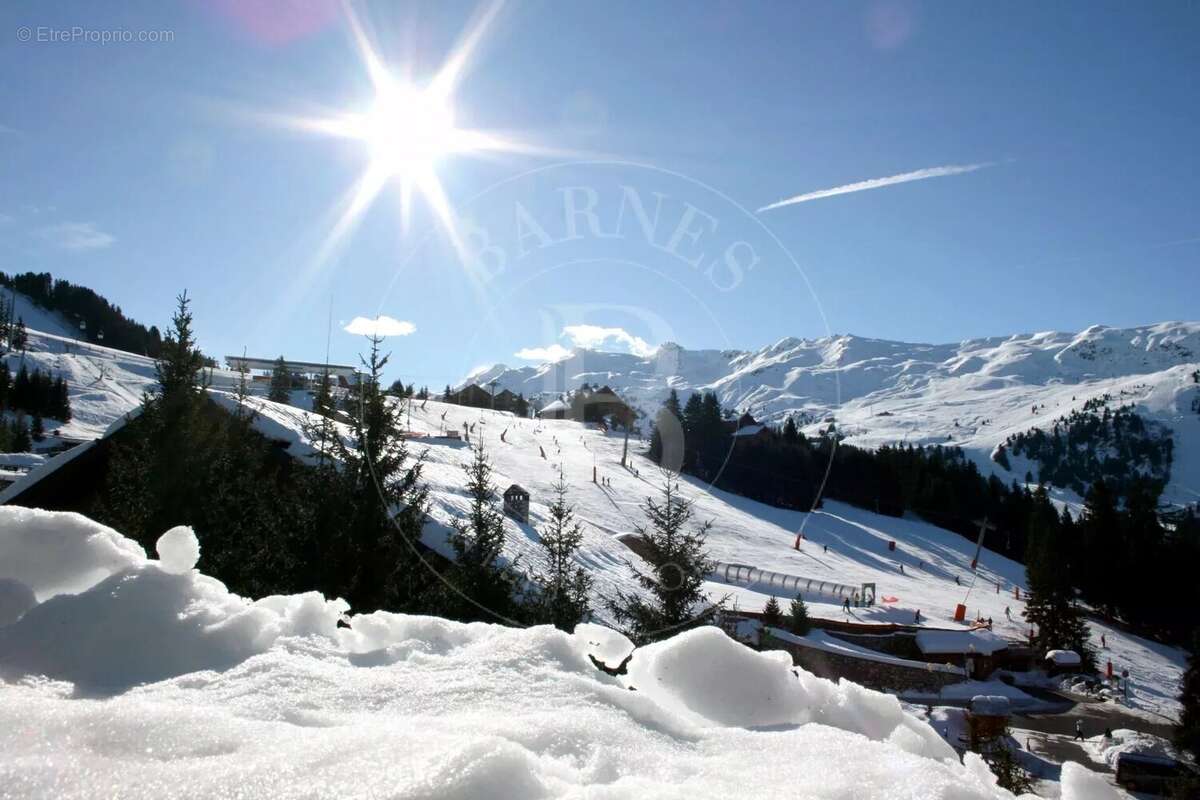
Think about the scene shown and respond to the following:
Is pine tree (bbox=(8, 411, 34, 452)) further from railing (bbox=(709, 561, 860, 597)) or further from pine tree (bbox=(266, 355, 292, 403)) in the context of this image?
railing (bbox=(709, 561, 860, 597))

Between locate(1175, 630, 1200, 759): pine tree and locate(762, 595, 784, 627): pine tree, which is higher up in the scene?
locate(762, 595, 784, 627): pine tree

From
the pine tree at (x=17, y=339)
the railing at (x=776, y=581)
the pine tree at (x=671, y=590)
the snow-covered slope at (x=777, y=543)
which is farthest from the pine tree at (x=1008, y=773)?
the pine tree at (x=17, y=339)

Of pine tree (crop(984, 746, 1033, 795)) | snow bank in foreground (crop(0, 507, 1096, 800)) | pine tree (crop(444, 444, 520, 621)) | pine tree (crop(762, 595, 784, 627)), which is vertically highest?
snow bank in foreground (crop(0, 507, 1096, 800))

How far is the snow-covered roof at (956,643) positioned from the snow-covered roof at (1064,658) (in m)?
4.77

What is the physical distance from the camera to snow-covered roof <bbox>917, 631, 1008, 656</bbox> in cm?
3534

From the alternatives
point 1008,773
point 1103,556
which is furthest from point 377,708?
point 1103,556

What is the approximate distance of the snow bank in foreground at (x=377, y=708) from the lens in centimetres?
153

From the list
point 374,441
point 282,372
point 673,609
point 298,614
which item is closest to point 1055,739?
point 673,609

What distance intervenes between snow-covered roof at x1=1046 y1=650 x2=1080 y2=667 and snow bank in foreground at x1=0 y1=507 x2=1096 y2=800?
146ft

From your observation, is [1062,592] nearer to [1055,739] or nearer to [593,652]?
[1055,739]

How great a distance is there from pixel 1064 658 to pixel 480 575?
3660 centimetres

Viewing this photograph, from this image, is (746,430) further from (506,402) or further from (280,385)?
(506,402)

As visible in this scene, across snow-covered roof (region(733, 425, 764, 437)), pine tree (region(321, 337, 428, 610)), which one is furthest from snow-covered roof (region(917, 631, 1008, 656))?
snow-covered roof (region(733, 425, 764, 437))

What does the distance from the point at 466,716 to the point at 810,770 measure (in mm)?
977
